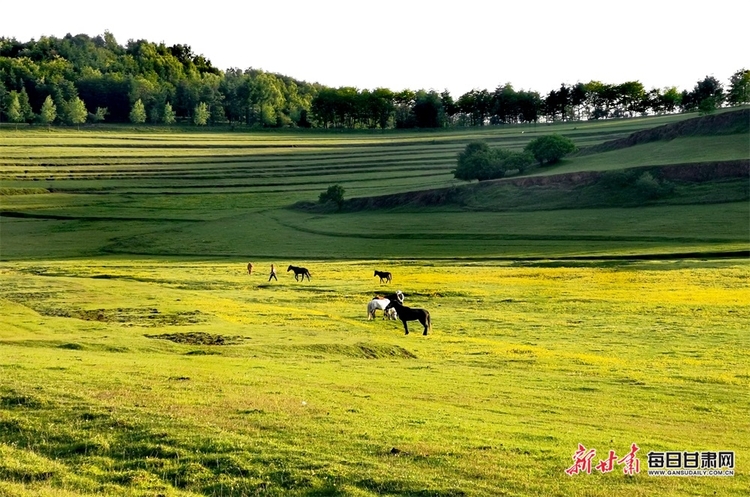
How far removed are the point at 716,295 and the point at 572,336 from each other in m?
18.0

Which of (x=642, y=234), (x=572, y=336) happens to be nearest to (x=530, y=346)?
(x=572, y=336)

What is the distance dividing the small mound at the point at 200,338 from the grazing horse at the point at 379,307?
9638 millimetres

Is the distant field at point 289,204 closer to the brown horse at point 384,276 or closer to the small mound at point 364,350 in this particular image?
the brown horse at point 384,276

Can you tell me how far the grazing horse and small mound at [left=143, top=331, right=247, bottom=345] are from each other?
Result: 9.64 meters

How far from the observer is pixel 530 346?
33.5 metres

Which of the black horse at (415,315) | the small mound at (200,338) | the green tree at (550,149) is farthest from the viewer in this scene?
the green tree at (550,149)

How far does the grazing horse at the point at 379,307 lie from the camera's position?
4181 centimetres

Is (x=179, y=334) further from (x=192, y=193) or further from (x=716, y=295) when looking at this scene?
(x=192, y=193)

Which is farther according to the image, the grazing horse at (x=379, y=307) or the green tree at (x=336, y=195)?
the green tree at (x=336, y=195)

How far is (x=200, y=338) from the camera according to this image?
3394cm

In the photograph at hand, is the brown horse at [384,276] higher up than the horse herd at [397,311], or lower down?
lower down

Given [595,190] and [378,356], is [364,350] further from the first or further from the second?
[595,190]
